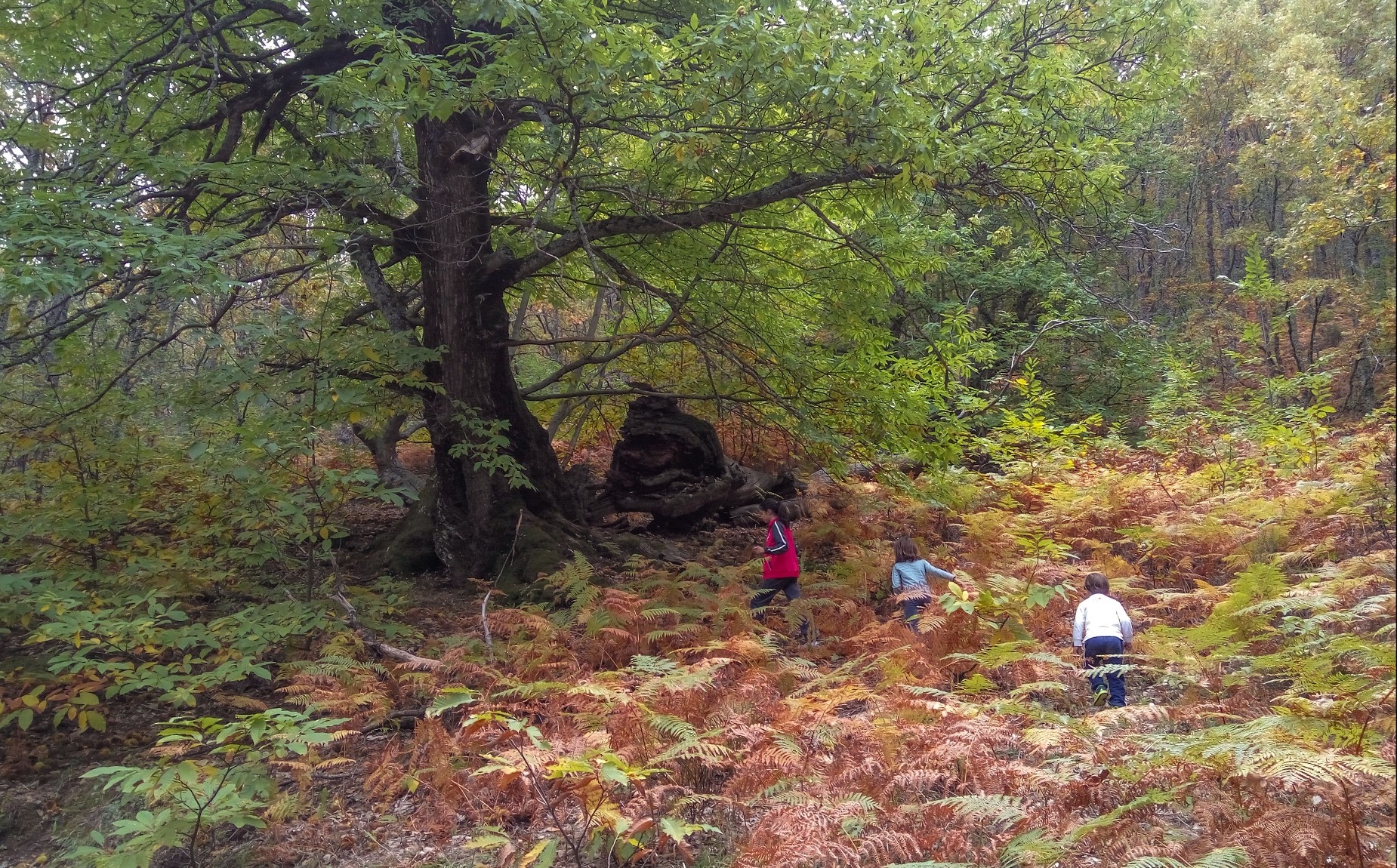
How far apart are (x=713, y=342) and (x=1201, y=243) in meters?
26.9

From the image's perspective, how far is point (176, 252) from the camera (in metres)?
5.30

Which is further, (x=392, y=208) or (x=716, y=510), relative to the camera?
(x=716, y=510)

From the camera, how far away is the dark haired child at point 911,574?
6.85 m

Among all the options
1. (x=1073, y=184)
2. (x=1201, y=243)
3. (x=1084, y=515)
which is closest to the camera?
(x=1073, y=184)

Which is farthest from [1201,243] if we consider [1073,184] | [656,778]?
[656,778]

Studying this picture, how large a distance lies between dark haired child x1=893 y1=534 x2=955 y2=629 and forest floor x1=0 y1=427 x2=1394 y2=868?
0.39 m

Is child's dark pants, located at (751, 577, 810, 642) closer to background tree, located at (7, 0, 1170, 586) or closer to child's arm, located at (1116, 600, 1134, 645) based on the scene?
background tree, located at (7, 0, 1170, 586)

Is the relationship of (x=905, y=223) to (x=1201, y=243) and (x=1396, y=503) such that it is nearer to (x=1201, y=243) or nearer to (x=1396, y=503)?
(x=1396, y=503)

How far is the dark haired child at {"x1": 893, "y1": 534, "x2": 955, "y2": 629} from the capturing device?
685cm

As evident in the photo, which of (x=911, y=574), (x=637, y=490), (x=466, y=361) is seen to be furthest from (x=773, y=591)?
(x=466, y=361)

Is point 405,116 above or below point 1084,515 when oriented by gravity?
above

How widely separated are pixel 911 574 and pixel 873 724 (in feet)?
9.50

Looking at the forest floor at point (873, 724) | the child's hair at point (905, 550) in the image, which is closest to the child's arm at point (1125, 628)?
the forest floor at point (873, 724)

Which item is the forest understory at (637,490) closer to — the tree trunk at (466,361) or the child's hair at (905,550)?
the tree trunk at (466,361)
